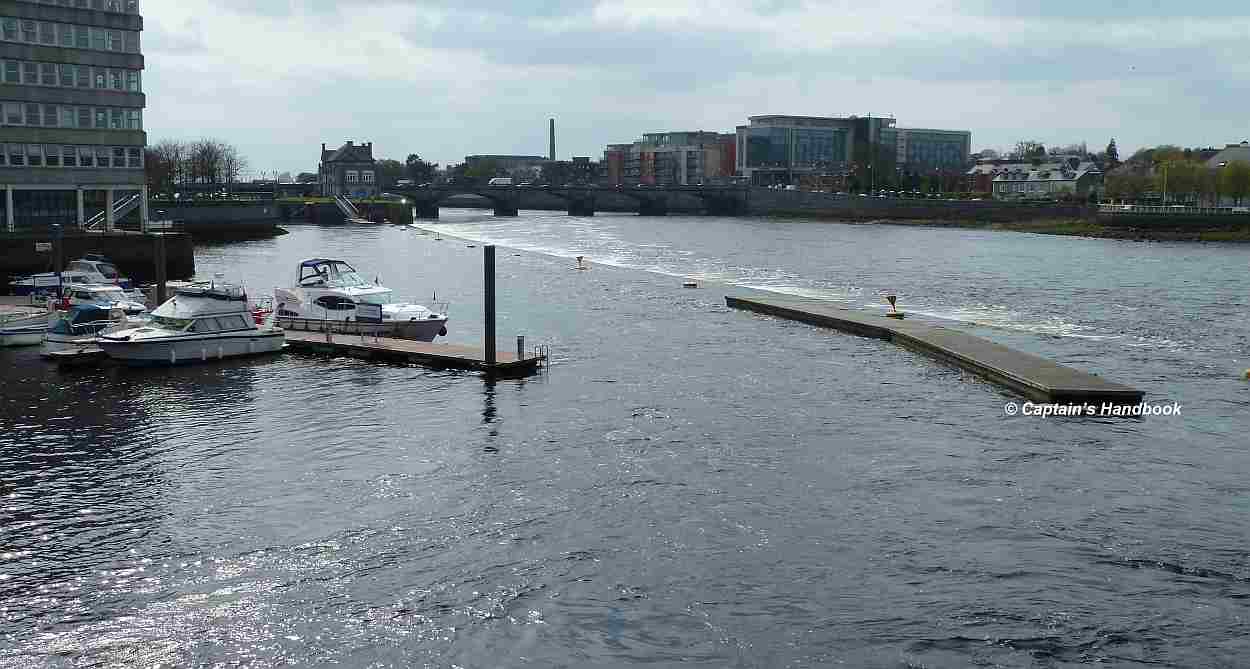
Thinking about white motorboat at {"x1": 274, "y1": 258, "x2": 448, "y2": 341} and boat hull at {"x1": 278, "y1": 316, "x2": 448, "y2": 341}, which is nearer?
boat hull at {"x1": 278, "y1": 316, "x2": 448, "y2": 341}

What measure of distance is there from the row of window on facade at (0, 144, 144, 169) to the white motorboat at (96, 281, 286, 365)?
46813 millimetres

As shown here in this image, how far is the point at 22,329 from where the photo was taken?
54.8 metres

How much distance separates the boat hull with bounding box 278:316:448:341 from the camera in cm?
5628

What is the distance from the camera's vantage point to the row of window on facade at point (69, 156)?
8931 centimetres

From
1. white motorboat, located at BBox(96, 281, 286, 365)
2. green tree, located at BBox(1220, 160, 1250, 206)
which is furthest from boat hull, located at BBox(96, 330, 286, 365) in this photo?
green tree, located at BBox(1220, 160, 1250, 206)

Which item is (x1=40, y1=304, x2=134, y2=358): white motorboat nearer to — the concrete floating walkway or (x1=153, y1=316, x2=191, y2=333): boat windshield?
(x1=153, y1=316, x2=191, y2=333): boat windshield

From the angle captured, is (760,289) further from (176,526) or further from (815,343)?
(176,526)

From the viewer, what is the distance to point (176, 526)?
2805cm

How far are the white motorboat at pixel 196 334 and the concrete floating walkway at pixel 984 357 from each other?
94.1ft

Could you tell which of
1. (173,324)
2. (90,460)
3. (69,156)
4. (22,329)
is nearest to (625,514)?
(90,460)

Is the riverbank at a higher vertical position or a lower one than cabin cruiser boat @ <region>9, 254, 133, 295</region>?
higher

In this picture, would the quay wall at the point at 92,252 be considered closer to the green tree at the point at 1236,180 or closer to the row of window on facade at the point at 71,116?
the row of window on facade at the point at 71,116

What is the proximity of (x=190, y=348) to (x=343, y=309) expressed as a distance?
9.55 meters

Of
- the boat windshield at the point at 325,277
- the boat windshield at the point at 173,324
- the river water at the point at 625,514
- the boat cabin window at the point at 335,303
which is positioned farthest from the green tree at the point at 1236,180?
the boat windshield at the point at 173,324
